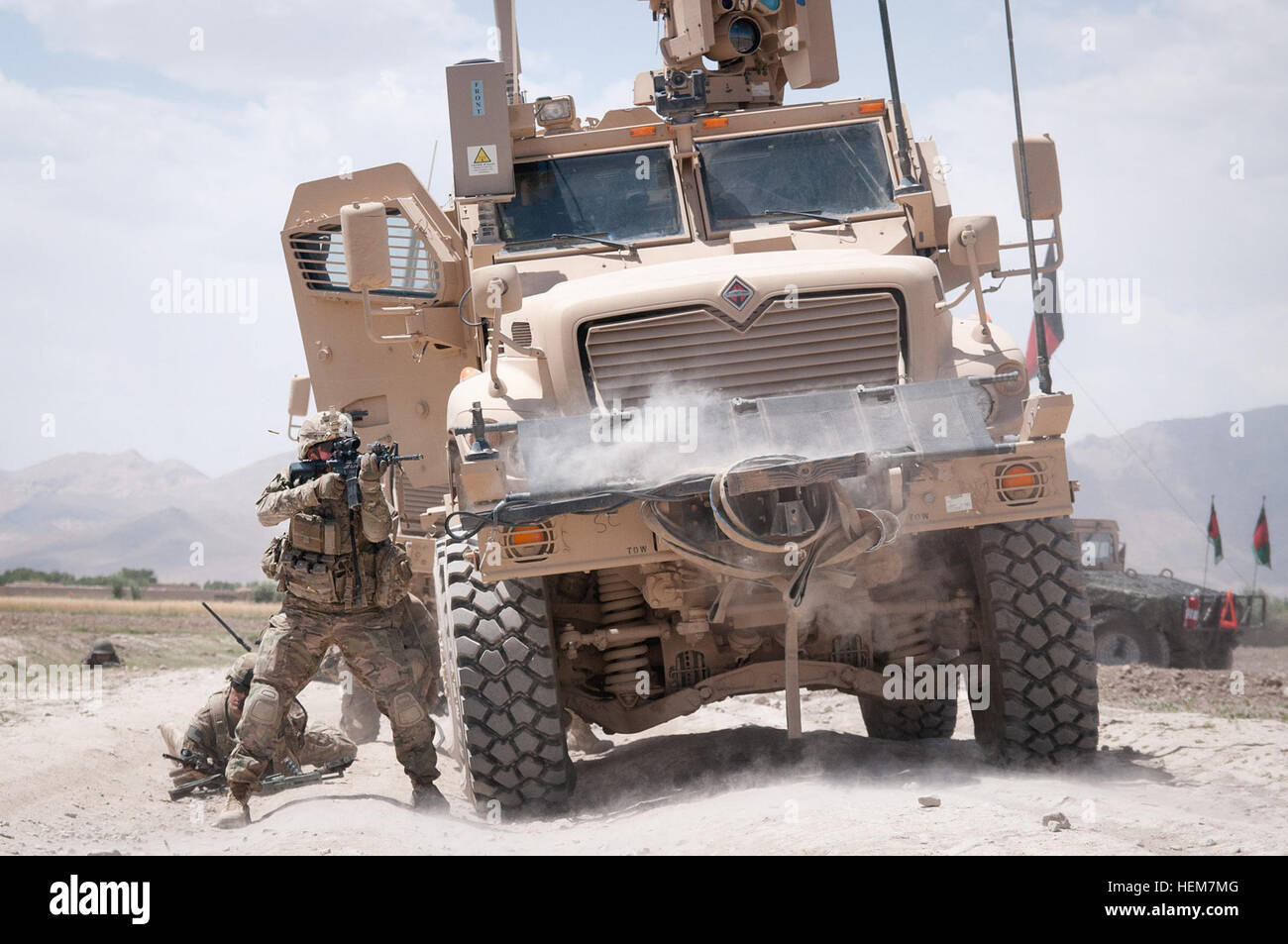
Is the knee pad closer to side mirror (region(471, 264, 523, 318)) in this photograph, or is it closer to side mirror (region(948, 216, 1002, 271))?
side mirror (region(471, 264, 523, 318))

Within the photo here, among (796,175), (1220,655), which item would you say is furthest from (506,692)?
(1220,655)

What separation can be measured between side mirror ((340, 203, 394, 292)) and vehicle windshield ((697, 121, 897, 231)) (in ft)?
6.15

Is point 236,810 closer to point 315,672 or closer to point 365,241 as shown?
point 315,672

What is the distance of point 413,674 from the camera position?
7.42 meters

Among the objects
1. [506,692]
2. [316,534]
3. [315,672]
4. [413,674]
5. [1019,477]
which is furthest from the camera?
[413,674]

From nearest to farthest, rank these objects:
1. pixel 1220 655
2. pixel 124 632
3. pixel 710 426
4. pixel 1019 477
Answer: pixel 710 426 < pixel 1019 477 < pixel 1220 655 < pixel 124 632

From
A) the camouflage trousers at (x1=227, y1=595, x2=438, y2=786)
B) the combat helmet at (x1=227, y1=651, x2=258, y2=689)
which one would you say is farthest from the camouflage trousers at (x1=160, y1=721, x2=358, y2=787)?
the camouflage trousers at (x1=227, y1=595, x2=438, y2=786)

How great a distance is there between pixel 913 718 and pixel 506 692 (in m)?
2.90

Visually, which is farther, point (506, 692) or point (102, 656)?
point (102, 656)

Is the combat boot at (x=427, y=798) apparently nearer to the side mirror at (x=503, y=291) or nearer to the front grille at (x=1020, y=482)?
the side mirror at (x=503, y=291)

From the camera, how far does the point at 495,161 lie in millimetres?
7562

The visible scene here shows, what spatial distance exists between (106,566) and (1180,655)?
9851 cm

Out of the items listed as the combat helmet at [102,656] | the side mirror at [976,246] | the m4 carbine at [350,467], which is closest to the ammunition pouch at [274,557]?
the m4 carbine at [350,467]
